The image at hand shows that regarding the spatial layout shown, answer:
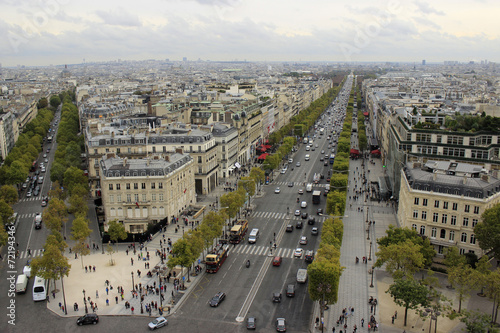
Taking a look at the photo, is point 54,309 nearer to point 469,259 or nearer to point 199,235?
point 199,235

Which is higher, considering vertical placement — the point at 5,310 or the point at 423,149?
the point at 423,149

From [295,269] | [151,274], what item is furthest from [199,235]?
[295,269]

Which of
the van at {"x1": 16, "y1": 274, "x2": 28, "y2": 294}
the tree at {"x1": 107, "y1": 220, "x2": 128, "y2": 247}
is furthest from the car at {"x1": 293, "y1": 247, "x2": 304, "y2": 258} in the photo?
the van at {"x1": 16, "y1": 274, "x2": 28, "y2": 294}

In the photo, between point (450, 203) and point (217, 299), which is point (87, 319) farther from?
point (450, 203)

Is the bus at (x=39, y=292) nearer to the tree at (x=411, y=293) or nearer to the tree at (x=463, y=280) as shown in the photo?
the tree at (x=411, y=293)

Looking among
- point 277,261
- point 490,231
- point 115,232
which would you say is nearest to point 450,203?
point 490,231

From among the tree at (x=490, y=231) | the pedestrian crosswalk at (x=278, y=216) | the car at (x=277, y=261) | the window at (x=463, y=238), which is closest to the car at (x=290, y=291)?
the car at (x=277, y=261)
